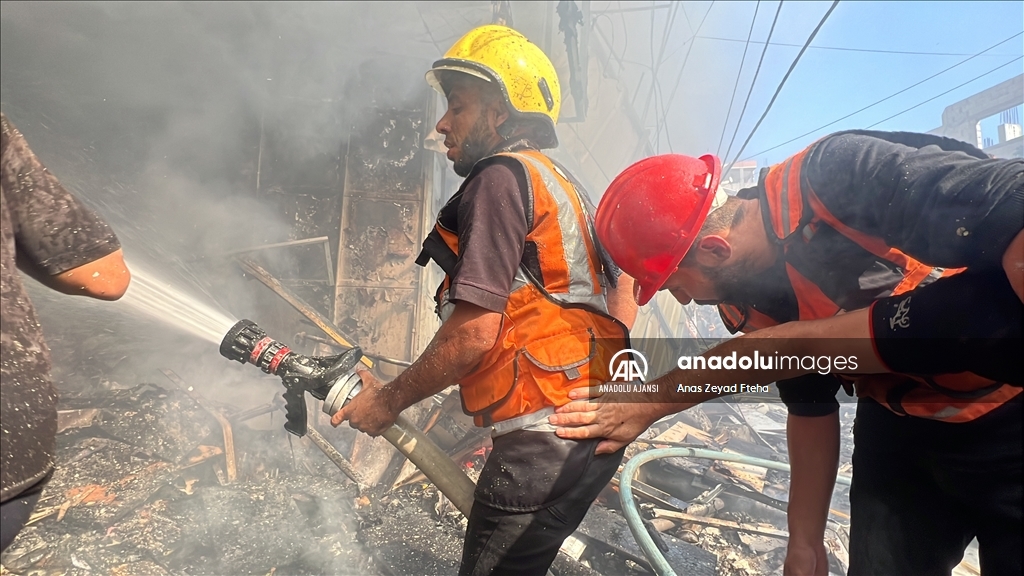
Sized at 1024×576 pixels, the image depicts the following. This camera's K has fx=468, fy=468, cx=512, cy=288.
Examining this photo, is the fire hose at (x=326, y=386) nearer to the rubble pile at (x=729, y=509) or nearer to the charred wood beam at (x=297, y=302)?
the rubble pile at (x=729, y=509)

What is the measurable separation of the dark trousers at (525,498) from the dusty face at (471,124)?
1.27m

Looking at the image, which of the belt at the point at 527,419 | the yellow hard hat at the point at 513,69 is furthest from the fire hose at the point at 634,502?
the yellow hard hat at the point at 513,69

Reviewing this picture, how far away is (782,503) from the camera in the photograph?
4.80 m

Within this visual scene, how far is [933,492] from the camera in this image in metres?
1.82

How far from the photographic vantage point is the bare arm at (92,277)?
1.37 m

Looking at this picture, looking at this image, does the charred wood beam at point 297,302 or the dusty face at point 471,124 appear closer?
the dusty face at point 471,124

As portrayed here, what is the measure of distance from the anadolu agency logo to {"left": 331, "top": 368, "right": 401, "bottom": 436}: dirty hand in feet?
2.92

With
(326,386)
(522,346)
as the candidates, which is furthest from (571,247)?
(326,386)

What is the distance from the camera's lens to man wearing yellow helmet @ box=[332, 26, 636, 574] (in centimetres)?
167

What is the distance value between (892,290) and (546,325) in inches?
46.2

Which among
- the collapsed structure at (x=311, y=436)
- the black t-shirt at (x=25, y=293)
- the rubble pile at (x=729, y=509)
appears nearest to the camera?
the black t-shirt at (x=25, y=293)

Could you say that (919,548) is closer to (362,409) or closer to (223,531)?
(362,409)

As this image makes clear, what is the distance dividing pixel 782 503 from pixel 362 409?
4705mm

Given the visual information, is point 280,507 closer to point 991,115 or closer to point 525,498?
point 525,498
